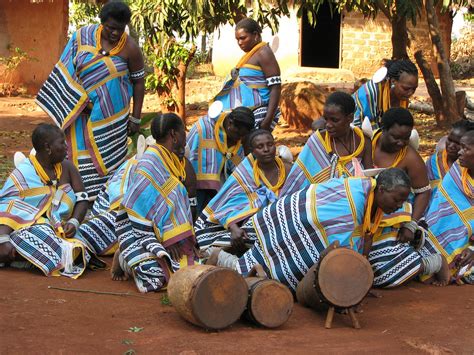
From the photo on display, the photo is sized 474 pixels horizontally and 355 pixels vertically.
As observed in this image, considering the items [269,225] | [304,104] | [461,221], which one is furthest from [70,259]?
[304,104]

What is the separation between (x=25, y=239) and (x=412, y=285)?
270cm

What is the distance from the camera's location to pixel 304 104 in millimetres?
13305

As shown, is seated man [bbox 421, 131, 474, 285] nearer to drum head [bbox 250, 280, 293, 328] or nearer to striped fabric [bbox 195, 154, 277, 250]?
striped fabric [bbox 195, 154, 277, 250]

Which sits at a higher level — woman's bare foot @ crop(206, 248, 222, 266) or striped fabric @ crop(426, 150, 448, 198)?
striped fabric @ crop(426, 150, 448, 198)

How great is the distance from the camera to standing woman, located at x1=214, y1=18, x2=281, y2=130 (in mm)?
7086

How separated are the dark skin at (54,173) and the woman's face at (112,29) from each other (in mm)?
1240

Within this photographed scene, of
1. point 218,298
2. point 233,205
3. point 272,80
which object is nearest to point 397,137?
point 233,205

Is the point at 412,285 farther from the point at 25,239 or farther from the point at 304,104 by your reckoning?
the point at 304,104

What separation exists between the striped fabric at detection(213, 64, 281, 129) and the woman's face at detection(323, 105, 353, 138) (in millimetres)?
1323

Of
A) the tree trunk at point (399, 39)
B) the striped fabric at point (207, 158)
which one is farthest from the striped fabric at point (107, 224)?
the tree trunk at point (399, 39)

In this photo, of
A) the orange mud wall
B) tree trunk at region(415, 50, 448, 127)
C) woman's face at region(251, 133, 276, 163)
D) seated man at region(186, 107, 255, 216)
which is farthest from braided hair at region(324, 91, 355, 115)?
the orange mud wall

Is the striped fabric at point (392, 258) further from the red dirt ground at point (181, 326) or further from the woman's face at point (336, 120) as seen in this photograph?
the woman's face at point (336, 120)

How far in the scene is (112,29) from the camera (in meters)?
6.66

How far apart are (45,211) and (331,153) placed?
81.3 inches
